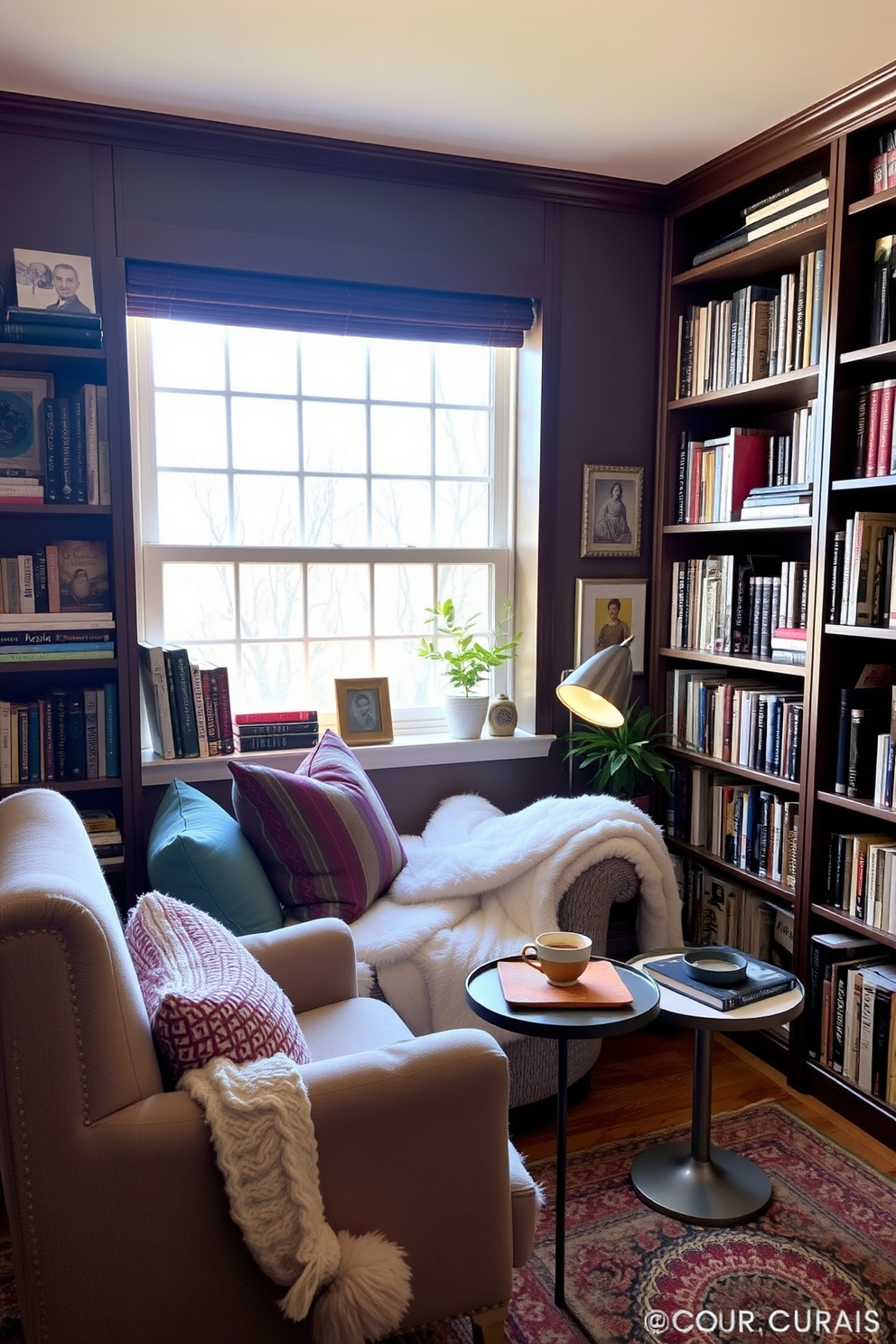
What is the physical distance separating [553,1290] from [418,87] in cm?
282

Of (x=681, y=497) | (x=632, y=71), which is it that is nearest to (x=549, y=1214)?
(x=681, y=497)

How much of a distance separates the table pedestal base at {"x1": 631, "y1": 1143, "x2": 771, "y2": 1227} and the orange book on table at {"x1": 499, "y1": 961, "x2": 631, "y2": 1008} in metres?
0.62

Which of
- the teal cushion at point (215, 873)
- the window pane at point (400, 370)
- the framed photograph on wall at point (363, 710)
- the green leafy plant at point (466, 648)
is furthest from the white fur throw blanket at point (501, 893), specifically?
the window pane at point (400, 370)

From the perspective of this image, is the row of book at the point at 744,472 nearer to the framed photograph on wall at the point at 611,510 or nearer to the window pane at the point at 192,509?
the framed photograph on wall at the point at 611,510

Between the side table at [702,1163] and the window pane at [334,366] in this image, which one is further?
the window pane at [334,366]

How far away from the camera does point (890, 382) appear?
8.02 ft

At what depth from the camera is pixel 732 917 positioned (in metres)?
3.14

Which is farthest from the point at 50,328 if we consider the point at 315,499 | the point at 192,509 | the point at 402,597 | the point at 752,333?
the point at 752,333

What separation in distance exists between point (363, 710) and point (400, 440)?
930mm

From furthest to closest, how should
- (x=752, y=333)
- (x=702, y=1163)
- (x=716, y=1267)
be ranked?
(x=752, y=333), (x=702, y=1163), (x=716, y=1267)

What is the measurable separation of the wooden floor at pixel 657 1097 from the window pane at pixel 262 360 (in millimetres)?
2284

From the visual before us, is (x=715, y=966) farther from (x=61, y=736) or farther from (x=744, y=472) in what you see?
(x=61, y=736)

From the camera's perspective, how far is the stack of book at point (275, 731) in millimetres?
2988

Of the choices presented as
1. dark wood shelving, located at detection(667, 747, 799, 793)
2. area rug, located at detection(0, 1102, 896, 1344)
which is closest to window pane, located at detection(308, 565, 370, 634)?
dark wood shelving, located at detection(667, 747, 799, 793)
